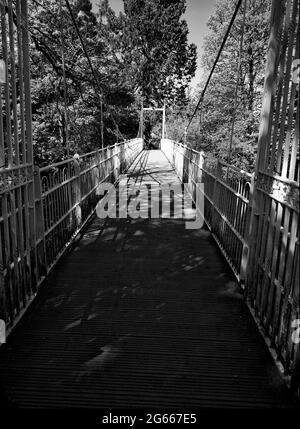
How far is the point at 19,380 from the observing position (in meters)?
1.98

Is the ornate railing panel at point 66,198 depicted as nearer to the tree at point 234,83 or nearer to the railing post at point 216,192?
the railing post at point 216,192

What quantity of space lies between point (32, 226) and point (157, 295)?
114 centimetres

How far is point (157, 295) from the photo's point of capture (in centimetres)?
305

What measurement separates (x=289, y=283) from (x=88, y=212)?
3922 mm

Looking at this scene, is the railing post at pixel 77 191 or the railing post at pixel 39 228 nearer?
the railing post at pixel 39 228

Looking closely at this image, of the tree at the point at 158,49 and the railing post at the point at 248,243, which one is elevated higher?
the tree at the point at 158,49

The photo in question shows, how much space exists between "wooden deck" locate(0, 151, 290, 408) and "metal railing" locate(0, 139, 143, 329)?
161mm

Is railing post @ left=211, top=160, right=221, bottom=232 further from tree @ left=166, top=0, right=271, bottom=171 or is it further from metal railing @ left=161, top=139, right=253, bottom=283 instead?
tree @ left=166, top=0, right=271, bottom=171

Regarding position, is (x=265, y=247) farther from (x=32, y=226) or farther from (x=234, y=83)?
(x=234, y=83)

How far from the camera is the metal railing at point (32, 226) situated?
7.72 ft

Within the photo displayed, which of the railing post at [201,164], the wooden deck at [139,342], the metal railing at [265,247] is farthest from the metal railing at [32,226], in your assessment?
the railing post at [201,164]

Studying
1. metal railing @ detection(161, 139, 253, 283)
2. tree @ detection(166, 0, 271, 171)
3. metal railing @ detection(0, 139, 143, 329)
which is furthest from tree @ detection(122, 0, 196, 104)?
metal railing @ detection(0, 139, 143, 329)

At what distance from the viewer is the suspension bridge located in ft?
6.43
